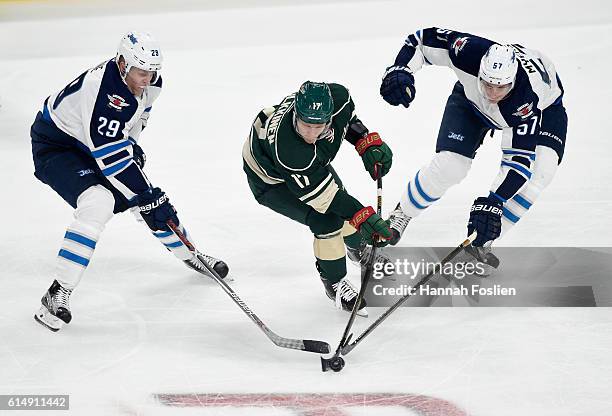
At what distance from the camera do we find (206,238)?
471cm

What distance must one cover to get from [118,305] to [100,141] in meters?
0.81

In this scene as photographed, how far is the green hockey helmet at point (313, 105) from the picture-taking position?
3365 mm

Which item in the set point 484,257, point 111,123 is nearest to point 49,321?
point 111,123

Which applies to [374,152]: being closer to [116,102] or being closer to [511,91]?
[511,91]

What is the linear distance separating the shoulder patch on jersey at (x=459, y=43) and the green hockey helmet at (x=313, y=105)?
38.9 inches

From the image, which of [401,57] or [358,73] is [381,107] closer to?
[358,73]

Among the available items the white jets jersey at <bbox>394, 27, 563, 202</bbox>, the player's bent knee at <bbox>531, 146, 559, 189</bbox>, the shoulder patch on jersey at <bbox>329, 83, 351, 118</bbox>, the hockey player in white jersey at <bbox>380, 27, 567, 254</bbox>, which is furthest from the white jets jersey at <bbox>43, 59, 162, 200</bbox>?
the player's bent knee at <bbox>531, 146, 559, 189</bbox>

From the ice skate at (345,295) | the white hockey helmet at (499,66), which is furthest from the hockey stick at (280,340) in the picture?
the white hockey helmet at (499,66)

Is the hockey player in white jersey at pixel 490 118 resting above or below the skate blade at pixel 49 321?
above

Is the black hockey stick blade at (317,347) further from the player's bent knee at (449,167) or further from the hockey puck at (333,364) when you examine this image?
the player's bent knee at (449,167)

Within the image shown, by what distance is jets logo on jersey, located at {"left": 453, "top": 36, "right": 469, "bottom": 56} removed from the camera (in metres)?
4.12

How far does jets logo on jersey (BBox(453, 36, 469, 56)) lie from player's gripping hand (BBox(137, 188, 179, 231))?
1.51 meters

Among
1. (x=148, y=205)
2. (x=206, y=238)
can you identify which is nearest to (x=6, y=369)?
(x=148, y=205)

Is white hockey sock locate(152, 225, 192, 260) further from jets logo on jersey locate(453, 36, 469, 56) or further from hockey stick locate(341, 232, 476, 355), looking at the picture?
jets logo on jersey locate(453, 36, 469, 56)
